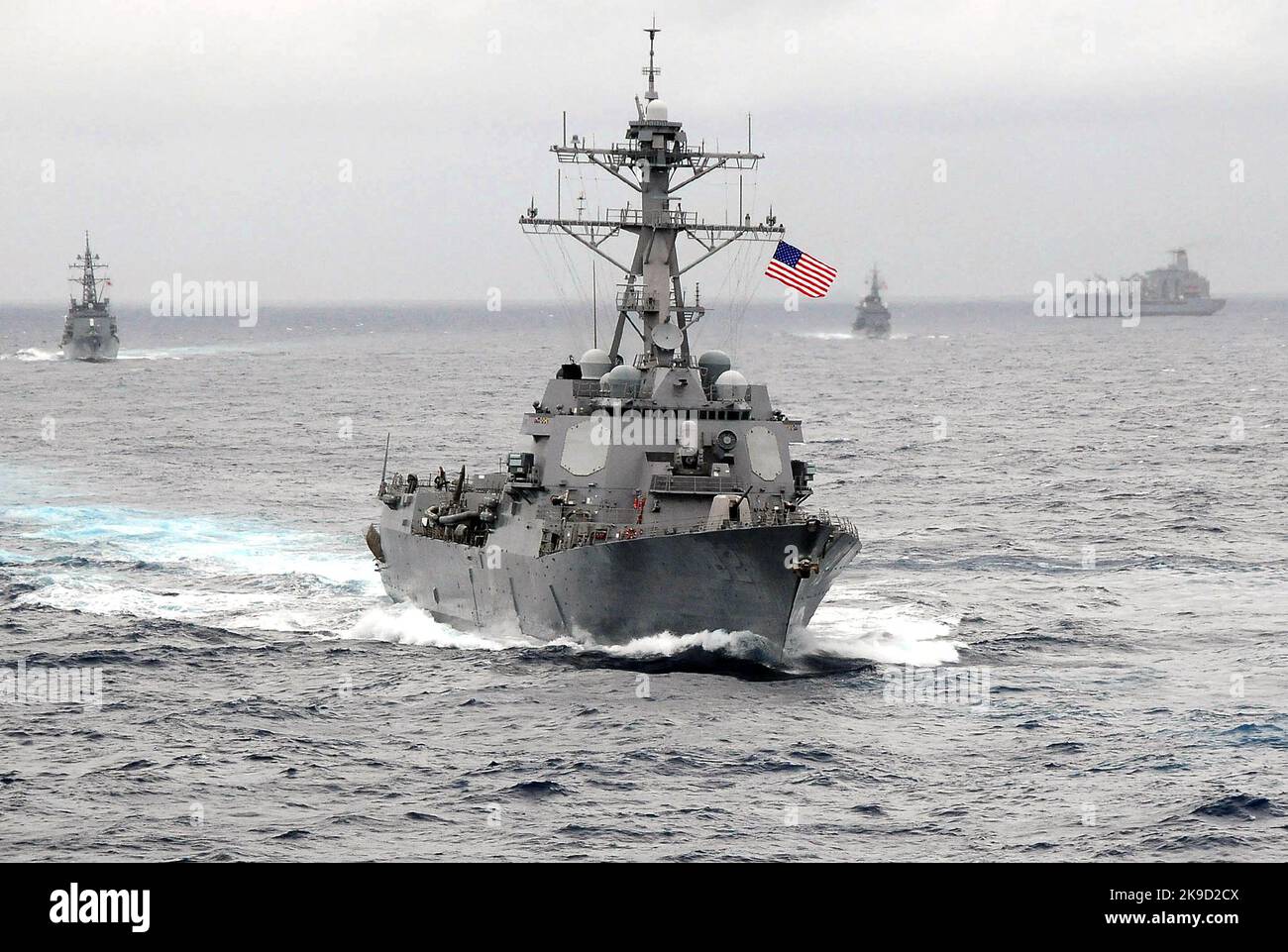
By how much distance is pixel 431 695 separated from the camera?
30.9m

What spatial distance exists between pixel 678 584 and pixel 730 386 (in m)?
6.00

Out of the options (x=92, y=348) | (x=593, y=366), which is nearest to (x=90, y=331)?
(x=92, y=348)

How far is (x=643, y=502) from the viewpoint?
3431cm

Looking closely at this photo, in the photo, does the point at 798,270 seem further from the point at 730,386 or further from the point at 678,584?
the point at 678,584

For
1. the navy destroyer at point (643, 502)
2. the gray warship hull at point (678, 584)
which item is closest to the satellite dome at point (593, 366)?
the navy destroyer at point (643, 502)

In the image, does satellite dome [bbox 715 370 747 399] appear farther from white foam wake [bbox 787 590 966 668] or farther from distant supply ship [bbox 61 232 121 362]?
distant supply ship [bbox 61 232 121 362]

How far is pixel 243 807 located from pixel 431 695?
7.26m

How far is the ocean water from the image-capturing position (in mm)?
23094

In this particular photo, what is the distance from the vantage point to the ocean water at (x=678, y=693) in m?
23.1

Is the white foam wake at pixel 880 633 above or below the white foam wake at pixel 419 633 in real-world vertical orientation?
above

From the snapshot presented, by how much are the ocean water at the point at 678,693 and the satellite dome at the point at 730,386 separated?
5.52m

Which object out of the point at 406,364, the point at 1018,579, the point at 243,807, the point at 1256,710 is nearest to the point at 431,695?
the point at 243,807

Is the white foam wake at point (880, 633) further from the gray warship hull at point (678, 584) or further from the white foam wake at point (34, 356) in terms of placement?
the white foam wake at point (34, 356)
